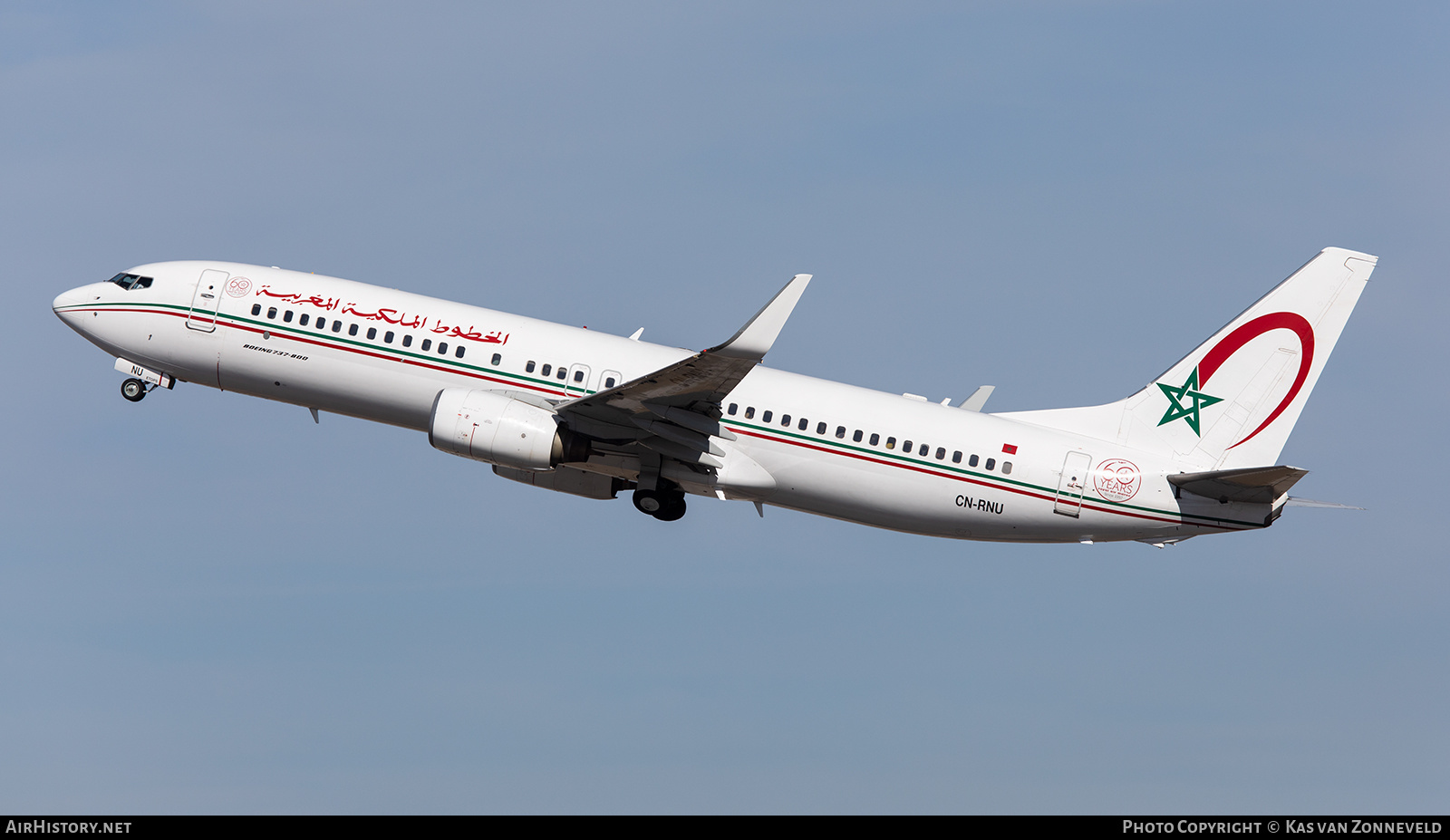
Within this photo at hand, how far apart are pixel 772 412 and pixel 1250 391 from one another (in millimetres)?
13521

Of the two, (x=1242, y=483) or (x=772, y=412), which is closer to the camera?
(x=1242, y=483)

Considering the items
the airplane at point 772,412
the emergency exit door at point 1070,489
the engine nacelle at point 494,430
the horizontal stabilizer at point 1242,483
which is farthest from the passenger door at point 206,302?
the horizontal stabilizer at point 1242,483

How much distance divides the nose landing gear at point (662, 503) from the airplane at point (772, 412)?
0.06 meters

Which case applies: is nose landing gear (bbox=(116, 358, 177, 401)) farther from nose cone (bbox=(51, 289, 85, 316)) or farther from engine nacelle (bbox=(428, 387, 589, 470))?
engine nacelle (bbox=(428, 387, 589, 470))

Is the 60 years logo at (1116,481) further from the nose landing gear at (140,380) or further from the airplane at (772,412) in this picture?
the nose landing gear at (140,380)

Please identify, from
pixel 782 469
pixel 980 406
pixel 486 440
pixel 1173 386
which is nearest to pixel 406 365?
pixel 486 440

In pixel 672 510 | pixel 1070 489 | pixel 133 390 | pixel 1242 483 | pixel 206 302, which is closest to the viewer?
pixel 1242 483

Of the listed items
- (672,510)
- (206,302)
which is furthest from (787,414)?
(206,302)

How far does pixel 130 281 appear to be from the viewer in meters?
43.8

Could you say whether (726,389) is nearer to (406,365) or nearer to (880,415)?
(880,415)

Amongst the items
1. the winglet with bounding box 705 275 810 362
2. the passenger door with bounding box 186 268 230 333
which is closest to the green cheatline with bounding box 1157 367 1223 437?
the winglet with bounding box 705 275 810 362

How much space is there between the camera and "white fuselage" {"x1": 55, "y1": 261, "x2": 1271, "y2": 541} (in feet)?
132

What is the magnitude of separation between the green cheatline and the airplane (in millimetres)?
36

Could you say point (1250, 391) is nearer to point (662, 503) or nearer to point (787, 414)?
point (787, 414)
